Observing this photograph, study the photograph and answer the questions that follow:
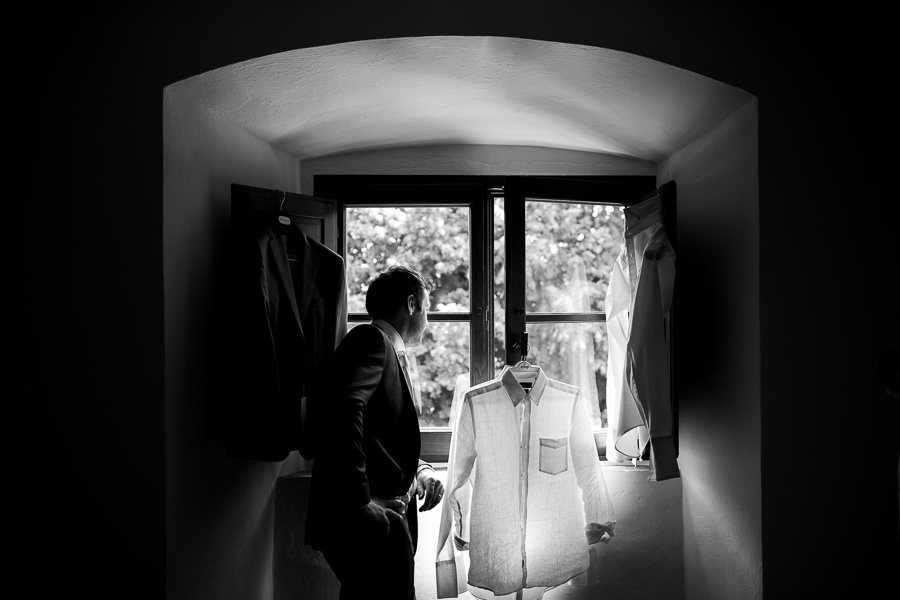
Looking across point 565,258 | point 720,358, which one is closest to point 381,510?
point 720,358

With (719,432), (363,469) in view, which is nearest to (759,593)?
(719,432)

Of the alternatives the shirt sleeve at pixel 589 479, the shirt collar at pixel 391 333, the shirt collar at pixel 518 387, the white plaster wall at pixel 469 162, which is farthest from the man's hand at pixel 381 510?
the white plaster wall at pixel 469 162

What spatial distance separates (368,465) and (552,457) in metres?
0.80

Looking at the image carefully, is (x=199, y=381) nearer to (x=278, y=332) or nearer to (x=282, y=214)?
(x=278, y=332)

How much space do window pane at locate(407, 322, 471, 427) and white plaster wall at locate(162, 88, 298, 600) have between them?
0.80 meters

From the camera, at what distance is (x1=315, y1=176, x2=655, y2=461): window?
2889mm

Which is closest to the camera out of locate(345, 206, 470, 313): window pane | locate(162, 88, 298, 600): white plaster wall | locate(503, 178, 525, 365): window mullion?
locate(162, 88, 298, 600): white plaster wall

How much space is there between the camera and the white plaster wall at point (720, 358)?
6.88 feet

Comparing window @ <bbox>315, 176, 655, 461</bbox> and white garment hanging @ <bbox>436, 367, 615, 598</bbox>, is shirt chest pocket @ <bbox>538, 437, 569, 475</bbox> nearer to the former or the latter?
white garment hanging @ <bbox>436, 367, 615, 598</bbox>

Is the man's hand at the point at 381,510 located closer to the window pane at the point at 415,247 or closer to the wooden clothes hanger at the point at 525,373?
the wooden clothes hanger at the point at 525,373

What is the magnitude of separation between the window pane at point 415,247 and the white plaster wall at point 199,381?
59cm

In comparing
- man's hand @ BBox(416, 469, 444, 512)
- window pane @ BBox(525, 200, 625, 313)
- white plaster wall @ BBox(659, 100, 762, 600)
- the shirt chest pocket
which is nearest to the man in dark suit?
man's hand @ BBox(416, 469, 444, 512)

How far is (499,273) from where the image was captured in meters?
2.96

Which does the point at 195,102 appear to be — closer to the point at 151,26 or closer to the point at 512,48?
the point at 151,26
